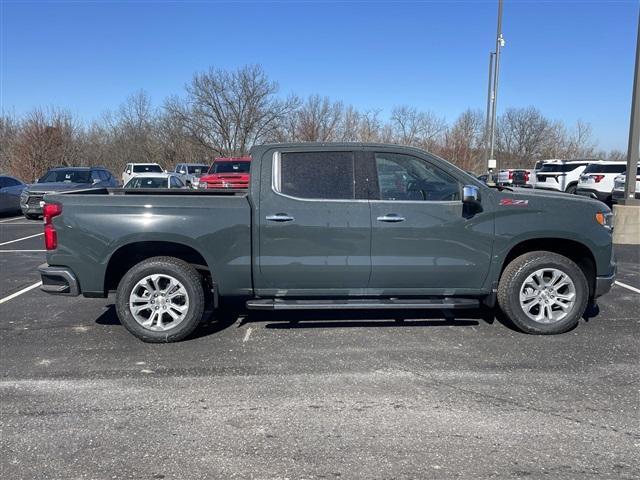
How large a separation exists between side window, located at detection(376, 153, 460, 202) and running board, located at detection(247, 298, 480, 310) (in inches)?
39.6

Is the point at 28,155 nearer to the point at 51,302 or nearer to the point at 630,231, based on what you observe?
the point at 51,302

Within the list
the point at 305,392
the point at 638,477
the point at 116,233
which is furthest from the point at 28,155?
the point at 638,477

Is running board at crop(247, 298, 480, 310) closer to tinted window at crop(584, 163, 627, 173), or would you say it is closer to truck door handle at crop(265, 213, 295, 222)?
truck door handle at crop(265, 213, 295, 222)

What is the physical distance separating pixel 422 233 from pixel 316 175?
46.5 inches

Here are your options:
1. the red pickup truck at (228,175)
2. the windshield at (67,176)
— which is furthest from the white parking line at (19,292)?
the windshield at (67,176)

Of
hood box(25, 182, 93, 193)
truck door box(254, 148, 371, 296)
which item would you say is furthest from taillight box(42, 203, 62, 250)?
hood box(25, 182, 93, 193)

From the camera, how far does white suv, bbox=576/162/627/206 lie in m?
19.9

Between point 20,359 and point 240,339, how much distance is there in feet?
6.53

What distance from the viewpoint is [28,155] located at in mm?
31906

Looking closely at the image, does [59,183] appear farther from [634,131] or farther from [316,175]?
[634,131]

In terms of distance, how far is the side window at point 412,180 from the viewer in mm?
5359

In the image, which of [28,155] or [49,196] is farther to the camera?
[28,155]

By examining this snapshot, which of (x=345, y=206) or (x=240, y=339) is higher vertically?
(x=345, y=206)

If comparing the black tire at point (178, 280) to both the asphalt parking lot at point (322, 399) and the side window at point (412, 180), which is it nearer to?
the asphalt parking lot at point (322, 399)
